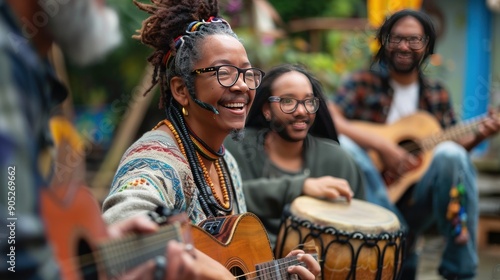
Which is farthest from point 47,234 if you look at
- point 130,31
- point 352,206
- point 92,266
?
point 130,31

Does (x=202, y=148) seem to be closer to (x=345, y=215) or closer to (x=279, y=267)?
(x=279, y=267)

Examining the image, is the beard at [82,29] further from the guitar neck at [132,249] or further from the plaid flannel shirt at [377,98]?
the plaid flannel shirt at [377,98]

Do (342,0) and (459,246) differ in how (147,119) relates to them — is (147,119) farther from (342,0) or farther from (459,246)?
(459,246)

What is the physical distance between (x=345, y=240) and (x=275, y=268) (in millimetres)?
575

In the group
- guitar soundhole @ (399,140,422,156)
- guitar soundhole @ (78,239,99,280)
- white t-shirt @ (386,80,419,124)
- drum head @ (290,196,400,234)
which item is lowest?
guitar soundhole @ (399,140,422,156)

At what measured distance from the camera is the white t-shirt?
5617mm

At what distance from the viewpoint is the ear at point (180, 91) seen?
125 inches

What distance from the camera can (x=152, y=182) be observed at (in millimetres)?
2775

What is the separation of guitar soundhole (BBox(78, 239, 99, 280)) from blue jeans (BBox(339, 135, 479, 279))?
3419mm

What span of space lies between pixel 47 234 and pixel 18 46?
375mm

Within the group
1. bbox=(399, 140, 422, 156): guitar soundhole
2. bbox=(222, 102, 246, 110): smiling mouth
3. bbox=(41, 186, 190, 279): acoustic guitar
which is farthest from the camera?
bbox=(399, 140, 422, 156): guitar soundhole

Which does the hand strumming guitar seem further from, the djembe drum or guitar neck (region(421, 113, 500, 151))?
guitar neck (region(421, 113, 500, 151))

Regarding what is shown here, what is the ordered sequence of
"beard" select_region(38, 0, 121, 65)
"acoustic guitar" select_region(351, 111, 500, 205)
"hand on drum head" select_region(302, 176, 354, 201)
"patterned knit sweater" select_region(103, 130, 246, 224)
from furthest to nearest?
"acoustic guitar" select_region(351, 111, 500, 205) < "hand on drum head" select_region(302, 176, 354, 201) < "patterned knit sweater" select_region(103, 130, 246, 224) < "beard" select_region(38, 0, 121, 65)

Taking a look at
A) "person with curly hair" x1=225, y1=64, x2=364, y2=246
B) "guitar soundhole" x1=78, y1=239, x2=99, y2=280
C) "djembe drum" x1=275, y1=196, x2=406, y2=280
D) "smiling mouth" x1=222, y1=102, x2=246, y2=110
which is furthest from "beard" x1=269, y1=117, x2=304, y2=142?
"guitar soundhole" x1=78, y1=239, x2=99, y2=280
